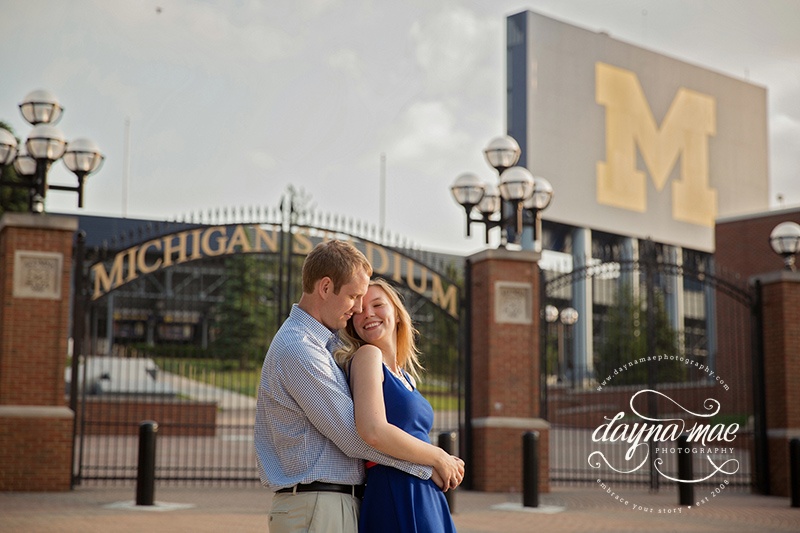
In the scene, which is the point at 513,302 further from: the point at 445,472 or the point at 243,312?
the point at 243,312

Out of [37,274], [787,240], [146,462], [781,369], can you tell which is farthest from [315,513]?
[787,240]

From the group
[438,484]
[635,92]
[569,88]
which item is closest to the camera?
[438,484]

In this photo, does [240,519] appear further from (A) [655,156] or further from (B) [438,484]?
(A) [655,156]

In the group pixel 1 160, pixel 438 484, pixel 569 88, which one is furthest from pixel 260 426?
pixel 569 88

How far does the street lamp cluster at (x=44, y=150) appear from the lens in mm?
12234

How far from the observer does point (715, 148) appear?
2170 inches

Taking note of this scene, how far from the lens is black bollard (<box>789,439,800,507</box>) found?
493 inches

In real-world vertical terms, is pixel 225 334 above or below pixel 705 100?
below

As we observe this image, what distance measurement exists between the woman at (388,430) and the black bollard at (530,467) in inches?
306

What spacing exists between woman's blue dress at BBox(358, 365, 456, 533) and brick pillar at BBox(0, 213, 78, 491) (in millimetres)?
9626

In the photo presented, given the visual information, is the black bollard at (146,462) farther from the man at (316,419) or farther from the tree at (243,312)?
the tree at (243,312)

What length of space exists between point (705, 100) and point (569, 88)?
11.9 m

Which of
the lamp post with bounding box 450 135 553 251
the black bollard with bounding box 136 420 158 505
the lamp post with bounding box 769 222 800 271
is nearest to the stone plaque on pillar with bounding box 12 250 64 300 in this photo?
the black bollard with bounding box 136 420 158 505

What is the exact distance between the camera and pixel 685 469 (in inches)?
480
